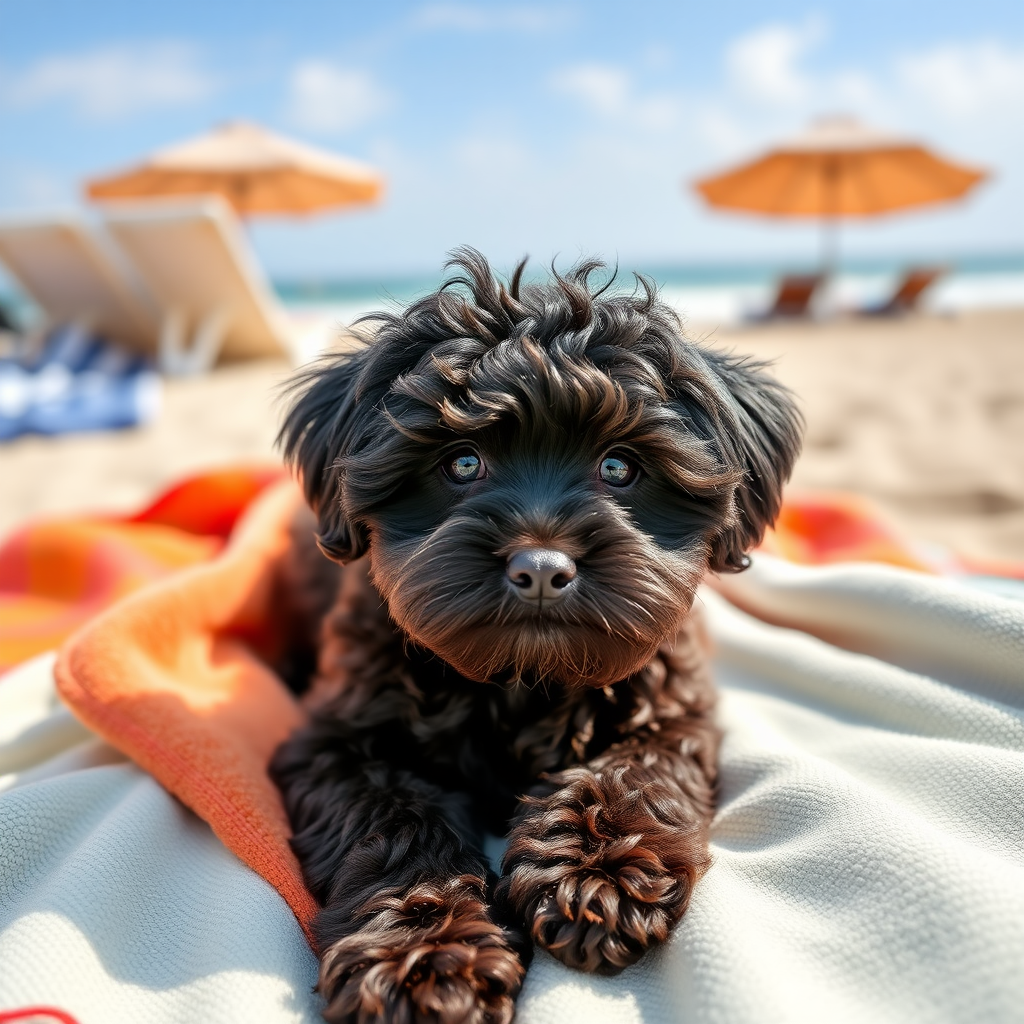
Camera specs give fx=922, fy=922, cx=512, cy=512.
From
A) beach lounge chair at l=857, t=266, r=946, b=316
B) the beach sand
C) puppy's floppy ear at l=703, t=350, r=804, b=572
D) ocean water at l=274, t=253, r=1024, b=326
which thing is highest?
puppy's floppy ear at l=703, t=350, r=804, b=572

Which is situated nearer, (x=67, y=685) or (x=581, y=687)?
(x=581, y=687)

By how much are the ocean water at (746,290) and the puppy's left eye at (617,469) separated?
53cm

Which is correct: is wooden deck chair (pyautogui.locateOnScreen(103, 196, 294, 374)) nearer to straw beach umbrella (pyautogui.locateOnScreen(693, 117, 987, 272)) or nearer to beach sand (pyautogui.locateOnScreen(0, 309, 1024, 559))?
beach sand (pyautogui.locateOnScreen(0, 309, 1024, 559))

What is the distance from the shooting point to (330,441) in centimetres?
250

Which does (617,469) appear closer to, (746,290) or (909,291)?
(909,291)

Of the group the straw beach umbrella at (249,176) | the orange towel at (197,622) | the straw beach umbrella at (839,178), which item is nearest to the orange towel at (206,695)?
the orange towel at (197,622)

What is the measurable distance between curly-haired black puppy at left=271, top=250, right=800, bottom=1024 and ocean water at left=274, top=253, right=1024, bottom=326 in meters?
0.36

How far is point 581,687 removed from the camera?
2.50m

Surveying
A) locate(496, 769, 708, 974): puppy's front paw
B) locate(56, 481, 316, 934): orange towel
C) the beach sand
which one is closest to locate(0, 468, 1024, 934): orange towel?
locate(56, 481, 316, 934): orange towel

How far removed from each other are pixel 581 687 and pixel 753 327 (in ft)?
45.1

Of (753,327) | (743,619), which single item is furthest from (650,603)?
(753,327)

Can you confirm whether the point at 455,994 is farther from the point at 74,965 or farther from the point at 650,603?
the point at 650,603

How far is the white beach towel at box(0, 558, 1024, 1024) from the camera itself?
168cm

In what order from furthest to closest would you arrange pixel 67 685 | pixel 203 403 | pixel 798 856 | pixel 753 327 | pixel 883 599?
pixel 753 327, pixel 203 403, pixel 883 599, pixel 67 685, pixel 798 856
